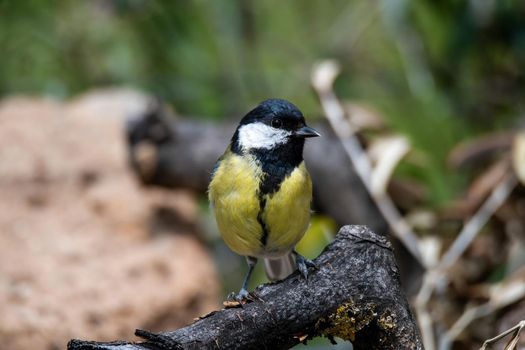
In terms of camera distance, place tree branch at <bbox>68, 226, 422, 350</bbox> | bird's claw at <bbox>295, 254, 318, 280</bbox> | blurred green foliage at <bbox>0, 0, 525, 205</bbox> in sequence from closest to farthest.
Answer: tree branch at <bbox>68, 226, 422, 350</bbox>, bird's claw at <bbox>295, 254, 318, 280</bbox>, blurred green foliage at <bbox>0, 0, 525, 205</bbox>

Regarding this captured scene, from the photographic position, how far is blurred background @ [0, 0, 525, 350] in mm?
3732

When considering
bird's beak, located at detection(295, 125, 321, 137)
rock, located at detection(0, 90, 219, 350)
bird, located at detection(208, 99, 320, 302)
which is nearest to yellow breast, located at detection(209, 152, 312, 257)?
bird, located at detection(208, 99, 320, 302)

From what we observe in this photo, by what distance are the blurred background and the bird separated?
3.34 ft

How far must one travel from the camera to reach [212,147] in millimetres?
4590

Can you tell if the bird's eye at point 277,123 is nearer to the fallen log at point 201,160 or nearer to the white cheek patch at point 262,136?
the white cheek patch at point 262,136

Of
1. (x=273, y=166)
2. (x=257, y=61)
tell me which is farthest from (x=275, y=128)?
(x=257, y=61)

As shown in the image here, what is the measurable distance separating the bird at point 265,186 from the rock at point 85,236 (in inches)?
42.5

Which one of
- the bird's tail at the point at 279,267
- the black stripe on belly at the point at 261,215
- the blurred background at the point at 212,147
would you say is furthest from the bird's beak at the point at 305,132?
the blurred background at the point at 212,147

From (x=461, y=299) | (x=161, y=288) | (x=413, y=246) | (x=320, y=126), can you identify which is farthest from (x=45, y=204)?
(x=461, y=299)

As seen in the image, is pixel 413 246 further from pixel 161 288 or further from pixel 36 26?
pixel 36 26

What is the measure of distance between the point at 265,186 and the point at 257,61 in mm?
4019

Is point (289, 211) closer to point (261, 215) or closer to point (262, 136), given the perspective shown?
point (261, 215)

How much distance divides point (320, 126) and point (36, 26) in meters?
2.37

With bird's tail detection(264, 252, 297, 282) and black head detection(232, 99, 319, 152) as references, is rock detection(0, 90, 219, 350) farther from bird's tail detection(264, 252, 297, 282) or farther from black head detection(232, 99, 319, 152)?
black head detection(232, 99, 319, 152)
